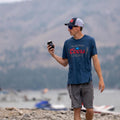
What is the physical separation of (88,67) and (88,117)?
0.87 metres

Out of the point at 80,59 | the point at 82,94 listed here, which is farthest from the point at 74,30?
the point at 82,94

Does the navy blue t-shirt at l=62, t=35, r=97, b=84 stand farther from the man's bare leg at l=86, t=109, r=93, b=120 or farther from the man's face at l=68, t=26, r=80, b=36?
the man's bare leg at l=86, t=109, r=93, b=120

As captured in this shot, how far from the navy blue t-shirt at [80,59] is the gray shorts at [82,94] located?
0.30 feet

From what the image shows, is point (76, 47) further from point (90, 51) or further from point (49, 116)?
point (49, 116)

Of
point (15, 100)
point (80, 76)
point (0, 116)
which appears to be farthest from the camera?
point (15, 100)

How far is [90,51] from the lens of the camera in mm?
6918

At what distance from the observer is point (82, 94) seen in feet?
22.8

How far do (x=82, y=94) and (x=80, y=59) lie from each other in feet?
1.95

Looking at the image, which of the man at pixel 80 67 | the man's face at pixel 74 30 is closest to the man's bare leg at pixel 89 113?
the man at pixel 80 67

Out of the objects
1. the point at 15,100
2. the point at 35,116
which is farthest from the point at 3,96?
the point at 35,116

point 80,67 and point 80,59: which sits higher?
point 80,59

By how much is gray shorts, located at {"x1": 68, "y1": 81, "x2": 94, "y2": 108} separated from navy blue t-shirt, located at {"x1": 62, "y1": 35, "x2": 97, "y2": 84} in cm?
9

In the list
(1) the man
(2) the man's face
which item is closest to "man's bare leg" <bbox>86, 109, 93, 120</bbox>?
(1) the man

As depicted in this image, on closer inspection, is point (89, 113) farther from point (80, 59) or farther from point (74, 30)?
point (74, 30)
